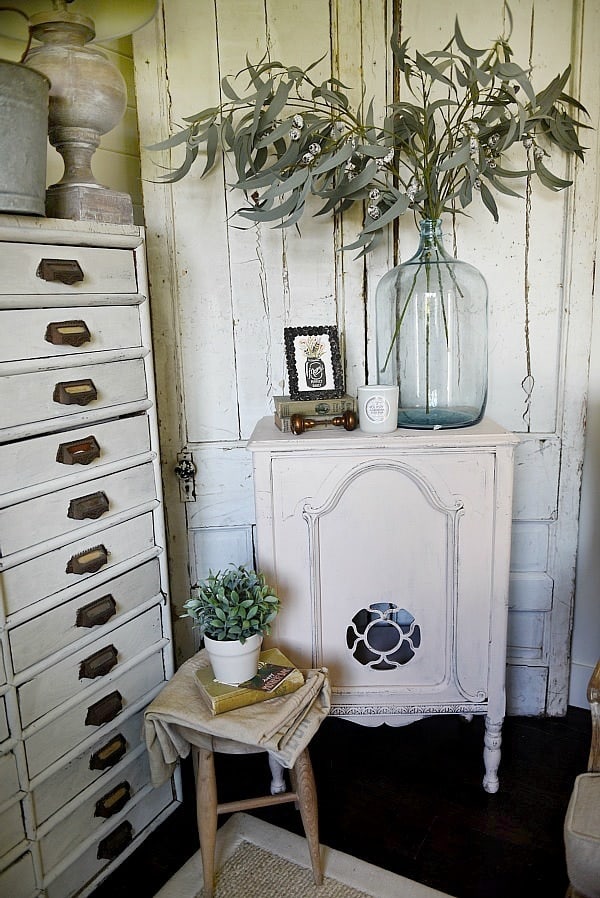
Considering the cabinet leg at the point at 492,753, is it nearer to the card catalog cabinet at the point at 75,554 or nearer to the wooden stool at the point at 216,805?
the wooden stool at the point at 216,805

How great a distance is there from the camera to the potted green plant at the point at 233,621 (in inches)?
62.5

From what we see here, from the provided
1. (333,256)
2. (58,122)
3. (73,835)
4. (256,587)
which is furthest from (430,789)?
(58,122)

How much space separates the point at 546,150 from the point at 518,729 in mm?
1716

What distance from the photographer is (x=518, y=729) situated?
2225 mm

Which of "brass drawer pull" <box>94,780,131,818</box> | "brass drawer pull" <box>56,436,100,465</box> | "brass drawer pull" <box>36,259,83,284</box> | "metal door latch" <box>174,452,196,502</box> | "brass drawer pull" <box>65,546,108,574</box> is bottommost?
"brass drawer pull" <box>94,780,131,818</box>

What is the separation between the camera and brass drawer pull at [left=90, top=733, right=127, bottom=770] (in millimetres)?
1646

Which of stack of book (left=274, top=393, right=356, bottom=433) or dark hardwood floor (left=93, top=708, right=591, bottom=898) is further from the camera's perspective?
stack of book (left=274, top=393, right=356, bottom=433)

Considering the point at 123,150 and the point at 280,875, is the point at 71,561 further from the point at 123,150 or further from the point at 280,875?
the point at 123,150

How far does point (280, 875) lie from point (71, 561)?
912 millimetres

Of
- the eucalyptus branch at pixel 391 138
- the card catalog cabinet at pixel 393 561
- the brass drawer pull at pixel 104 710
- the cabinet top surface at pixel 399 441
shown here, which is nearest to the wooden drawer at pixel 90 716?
the brass drawer pull at pixel 104 710

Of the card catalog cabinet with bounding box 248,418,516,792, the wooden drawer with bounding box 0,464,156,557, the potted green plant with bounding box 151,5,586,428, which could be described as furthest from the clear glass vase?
the wooden drawer with bounding box 0,464,156,557

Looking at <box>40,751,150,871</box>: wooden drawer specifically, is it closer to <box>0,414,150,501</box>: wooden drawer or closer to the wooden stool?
the wooden stool

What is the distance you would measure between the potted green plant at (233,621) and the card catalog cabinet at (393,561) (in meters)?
0.16

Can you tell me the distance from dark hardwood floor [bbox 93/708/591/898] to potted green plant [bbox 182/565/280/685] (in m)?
0.56
